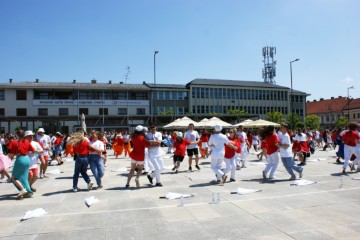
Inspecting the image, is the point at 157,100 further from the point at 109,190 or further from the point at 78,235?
the point at 78,235

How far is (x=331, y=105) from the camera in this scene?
88812mm

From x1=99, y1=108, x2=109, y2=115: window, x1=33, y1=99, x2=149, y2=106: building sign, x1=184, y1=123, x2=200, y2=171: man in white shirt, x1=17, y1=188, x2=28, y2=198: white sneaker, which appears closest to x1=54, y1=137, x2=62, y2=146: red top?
x1=184, y1=123, x2=200, y2=171: man in white shirt

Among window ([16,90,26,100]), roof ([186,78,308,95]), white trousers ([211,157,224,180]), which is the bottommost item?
white trousers ([211,157,224,180])

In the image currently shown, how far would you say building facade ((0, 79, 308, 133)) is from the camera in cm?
5003

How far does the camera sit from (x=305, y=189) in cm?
835

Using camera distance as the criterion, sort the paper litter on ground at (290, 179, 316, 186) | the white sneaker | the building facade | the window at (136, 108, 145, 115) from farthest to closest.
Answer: the window at (136, 108, 145, 115)
the building facade
the paper litter on ground at (290, 179, 316, 186)
the white sneaker

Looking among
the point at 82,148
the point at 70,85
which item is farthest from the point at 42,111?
the point at 82,148

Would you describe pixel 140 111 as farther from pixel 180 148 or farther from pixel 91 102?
pixel 180 148

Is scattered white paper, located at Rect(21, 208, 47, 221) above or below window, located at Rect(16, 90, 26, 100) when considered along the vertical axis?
below

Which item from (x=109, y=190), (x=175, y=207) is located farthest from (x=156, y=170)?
(x=175, y=207)

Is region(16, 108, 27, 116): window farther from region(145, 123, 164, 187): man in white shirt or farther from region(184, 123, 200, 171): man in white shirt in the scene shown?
region(145, 123, 164, 187): man in white shirt

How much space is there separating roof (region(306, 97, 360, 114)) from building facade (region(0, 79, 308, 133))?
32728 millimetres

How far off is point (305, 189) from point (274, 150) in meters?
1.85

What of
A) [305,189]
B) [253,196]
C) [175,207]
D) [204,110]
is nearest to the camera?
[175,207]
